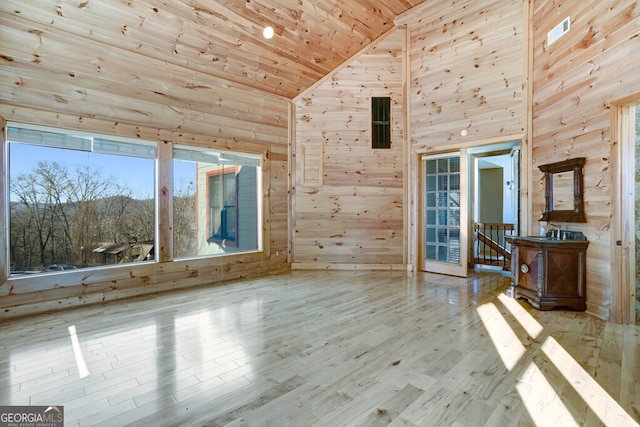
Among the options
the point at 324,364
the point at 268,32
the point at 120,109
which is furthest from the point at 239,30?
the point at 324,364

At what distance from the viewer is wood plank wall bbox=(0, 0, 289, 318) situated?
315 centimetres

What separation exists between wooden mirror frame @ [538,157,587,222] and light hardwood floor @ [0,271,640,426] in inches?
43.0

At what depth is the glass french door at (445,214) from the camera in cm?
499

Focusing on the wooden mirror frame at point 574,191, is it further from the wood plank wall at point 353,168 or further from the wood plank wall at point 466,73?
the wood plank wall at point 353,168

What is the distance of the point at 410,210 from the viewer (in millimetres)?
5504

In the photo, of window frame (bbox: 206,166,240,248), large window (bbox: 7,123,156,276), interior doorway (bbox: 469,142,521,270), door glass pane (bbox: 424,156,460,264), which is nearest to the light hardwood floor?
large window (bbox: 7,123,156,276)

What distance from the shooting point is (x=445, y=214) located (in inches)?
207

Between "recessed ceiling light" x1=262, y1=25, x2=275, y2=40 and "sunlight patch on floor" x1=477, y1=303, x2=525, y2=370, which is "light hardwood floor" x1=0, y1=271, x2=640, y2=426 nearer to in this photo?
"sunlight patch on floor" x1=477, y1=303, x2=525, y2=370

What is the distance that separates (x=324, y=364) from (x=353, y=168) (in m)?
3.91

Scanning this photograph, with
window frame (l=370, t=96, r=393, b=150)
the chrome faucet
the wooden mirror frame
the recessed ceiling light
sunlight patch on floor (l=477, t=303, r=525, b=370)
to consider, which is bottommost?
sunlight patch on floor (l=477, t=303, r=525, b=370)

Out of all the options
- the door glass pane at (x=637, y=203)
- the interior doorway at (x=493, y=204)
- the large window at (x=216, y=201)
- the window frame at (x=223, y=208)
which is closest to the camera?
the door glass pane at (x=637, y=203)

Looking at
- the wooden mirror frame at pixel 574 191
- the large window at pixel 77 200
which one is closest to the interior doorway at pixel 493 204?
the wooden mirror frame at pixel 574 191

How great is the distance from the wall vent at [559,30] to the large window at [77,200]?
17.2 ft

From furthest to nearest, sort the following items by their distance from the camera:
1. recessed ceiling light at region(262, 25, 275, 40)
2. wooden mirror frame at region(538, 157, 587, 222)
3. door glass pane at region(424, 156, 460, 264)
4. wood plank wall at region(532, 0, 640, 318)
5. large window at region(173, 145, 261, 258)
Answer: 1. door glass pane at region(424, 156, 460, 264)
2. large window at region(173, 145, 261, 258)
3. recessed ceiling light at region(262, 25, 275, 40)
4. wooden mirror frame at region(538, 157, 587, 222)
5. wood plank wall at region(532, 0, 640, 318)
